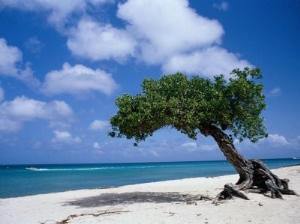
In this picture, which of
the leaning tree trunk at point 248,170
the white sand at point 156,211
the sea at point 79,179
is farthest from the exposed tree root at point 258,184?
the sea at point 79,179

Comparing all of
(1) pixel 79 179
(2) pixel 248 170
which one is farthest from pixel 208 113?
(1) pixel 79 179

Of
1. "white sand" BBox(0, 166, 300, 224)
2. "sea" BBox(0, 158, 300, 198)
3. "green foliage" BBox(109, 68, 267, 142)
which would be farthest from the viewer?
"sea" BBox(0, 158, 300, 198)

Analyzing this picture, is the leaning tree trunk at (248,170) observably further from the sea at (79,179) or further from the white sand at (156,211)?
the sea at (79,179)

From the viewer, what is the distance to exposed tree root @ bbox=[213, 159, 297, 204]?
14.1m

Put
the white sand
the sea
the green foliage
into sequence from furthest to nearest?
1. the sea
2. the green foliage
3. the white sand

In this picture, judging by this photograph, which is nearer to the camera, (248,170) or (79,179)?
(248,170)

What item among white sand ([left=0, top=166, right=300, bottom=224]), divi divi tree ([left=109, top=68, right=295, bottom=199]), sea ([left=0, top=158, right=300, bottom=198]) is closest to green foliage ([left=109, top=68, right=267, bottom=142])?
divi divi tree ([left=109, top=68, right=295, bottom=199])

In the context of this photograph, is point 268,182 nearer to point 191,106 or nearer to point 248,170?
point 248,170

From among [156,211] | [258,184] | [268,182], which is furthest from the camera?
[258,184]

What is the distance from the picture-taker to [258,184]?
1620cm

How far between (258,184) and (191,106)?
5.92 meters

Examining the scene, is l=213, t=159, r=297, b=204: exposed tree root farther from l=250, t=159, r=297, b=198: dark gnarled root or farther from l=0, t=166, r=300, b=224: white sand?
l=0, t=166, r=300, b=224: white sand

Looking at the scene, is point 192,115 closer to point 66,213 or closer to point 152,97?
point 152,97

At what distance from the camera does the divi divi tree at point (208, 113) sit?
46.0 feet
